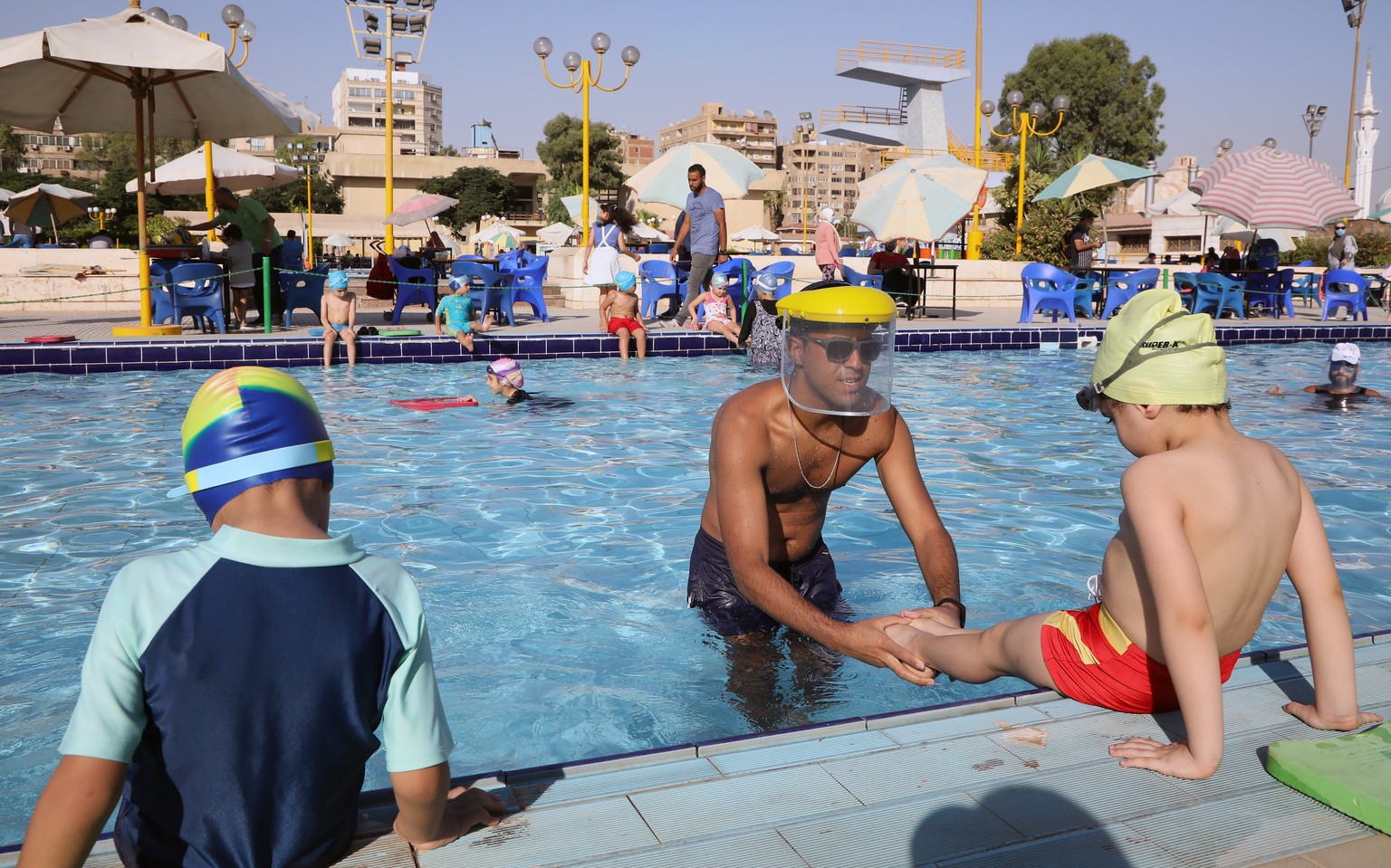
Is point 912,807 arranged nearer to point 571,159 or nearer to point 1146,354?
point 1146,354

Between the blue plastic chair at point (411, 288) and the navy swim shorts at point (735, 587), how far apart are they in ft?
37.7

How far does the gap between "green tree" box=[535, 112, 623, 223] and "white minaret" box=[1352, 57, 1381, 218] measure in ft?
141

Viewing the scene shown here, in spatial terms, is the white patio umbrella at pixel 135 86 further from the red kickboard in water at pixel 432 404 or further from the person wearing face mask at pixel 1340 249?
the person wearing face mask at pixel 1340 249

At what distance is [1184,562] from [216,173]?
16438 millimetres

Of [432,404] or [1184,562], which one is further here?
[432,404]

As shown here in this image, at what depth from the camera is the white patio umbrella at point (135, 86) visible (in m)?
10.4

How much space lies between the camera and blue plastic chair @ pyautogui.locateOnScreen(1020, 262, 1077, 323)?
15102 millimetres

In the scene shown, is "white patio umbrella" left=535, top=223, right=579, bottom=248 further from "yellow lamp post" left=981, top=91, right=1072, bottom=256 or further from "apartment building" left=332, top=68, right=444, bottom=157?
"apartment building" left=332, top=68, right=444, bottom=157

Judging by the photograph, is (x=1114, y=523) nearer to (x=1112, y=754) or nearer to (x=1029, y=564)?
(x=1029, y=564)

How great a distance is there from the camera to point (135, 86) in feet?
37.1

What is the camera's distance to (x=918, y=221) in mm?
15594

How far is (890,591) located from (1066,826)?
10.1ft

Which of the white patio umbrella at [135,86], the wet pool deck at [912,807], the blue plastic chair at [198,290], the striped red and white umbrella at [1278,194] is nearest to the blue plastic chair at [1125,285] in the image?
the striped red and white umbrella at [1278,194]

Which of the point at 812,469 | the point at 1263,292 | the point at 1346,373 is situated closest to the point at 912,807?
the point at 812,469
